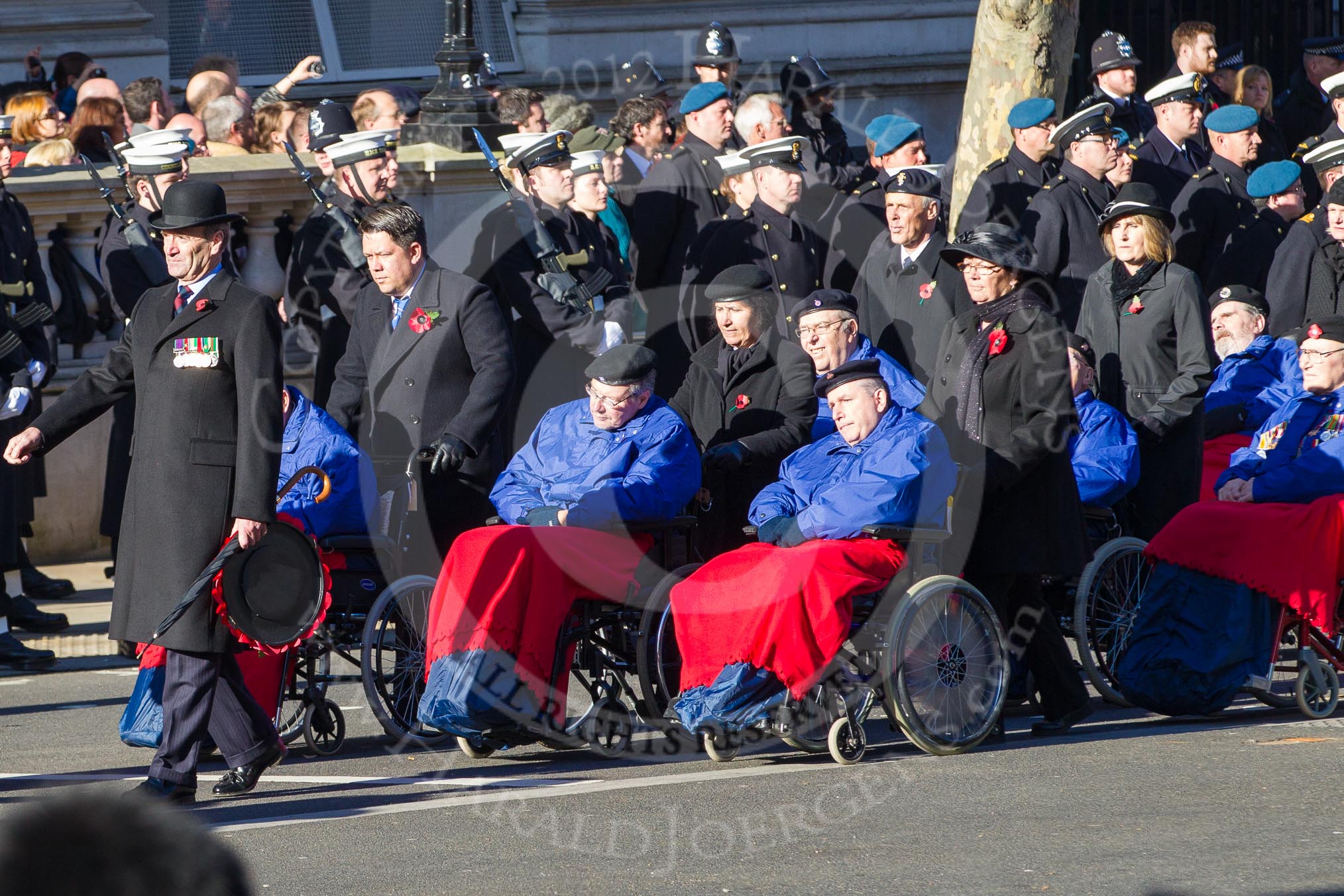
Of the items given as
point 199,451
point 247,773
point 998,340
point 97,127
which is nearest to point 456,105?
point 97,127

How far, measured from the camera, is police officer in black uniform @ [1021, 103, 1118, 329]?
10.3 m

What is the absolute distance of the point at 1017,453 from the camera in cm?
732

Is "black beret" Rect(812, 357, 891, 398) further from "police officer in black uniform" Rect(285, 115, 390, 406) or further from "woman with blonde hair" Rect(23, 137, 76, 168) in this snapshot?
"woman with blonde hair" Rect(23, 137, 76, 168)

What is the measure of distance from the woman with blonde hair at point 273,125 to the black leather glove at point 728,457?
15.3 ft

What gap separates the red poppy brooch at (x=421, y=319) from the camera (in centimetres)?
812

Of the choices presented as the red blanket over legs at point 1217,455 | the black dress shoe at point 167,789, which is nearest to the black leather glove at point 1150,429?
the red blanket over legs at point 1217,455

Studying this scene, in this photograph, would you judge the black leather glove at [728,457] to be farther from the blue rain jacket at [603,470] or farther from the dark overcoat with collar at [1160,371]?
the dark overcoat with collar at [1160,371]

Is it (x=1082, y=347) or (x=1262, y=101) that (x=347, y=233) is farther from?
(x=1262, y=101)

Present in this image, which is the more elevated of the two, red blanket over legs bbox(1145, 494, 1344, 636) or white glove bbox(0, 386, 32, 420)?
white glove bbox(0, 386, 32, 420)

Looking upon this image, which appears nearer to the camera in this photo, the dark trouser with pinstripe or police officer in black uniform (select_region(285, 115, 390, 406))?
the dark trouser with pinstripe

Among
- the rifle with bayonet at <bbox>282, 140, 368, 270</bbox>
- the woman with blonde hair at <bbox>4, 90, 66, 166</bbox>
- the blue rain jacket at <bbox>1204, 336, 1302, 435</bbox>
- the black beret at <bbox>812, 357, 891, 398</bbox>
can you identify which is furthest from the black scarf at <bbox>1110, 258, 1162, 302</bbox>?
the woman with blonde hair at <bbox>4, 90, 66, 166</bbox>

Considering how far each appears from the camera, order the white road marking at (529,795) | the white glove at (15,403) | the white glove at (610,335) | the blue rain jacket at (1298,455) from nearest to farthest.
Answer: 1. the white road marking at (529,795)
2. the blue rain jacket at (1298,455)
3. the white glove at (15,403)
4. the white glove at (610,335)

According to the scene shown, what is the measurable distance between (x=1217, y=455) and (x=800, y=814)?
13.3 ft

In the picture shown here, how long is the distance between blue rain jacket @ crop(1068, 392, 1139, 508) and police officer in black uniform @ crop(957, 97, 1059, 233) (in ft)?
8.69
